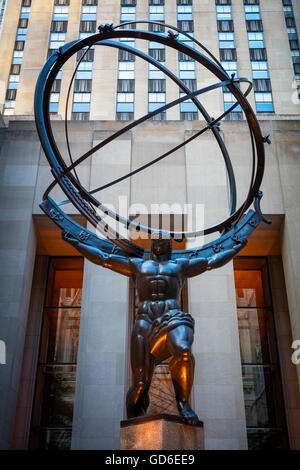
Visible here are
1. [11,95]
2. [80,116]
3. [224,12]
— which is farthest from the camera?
[224,12]

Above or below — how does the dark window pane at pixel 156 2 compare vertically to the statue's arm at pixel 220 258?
above

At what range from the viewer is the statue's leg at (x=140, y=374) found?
620 cm

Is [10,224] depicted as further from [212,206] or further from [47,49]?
[47,49]

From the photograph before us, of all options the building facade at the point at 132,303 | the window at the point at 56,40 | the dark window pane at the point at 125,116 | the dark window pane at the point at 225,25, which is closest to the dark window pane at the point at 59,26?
the window at the point at 56,40

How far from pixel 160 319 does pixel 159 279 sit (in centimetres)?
70

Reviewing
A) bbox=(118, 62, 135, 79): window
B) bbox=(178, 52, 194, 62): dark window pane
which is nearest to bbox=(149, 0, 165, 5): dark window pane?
bbox=(178, 52, 194, 62): dark window pane

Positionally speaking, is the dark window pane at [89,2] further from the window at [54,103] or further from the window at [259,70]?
the window at [259,70]

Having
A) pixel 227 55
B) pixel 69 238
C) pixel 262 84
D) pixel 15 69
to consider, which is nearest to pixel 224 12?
pixel 227 55

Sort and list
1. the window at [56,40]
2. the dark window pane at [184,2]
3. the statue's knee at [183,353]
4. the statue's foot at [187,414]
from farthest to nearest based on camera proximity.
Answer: the dark window pane at [184,2] → the window at [56,40] → the statue's knee at [183,353] → the statue's foot at [187,414]

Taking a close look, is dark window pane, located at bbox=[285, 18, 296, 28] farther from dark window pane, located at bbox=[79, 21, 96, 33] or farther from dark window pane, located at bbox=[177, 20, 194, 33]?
dark window pane, located at bbox=[79, 21, 96, 33]

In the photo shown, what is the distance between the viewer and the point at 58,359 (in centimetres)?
1636

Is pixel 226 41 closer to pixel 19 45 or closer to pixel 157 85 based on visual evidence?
pixel 157 85

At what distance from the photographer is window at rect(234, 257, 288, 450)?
14.9 meters

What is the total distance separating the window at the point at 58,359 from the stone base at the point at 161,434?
10.2 m
